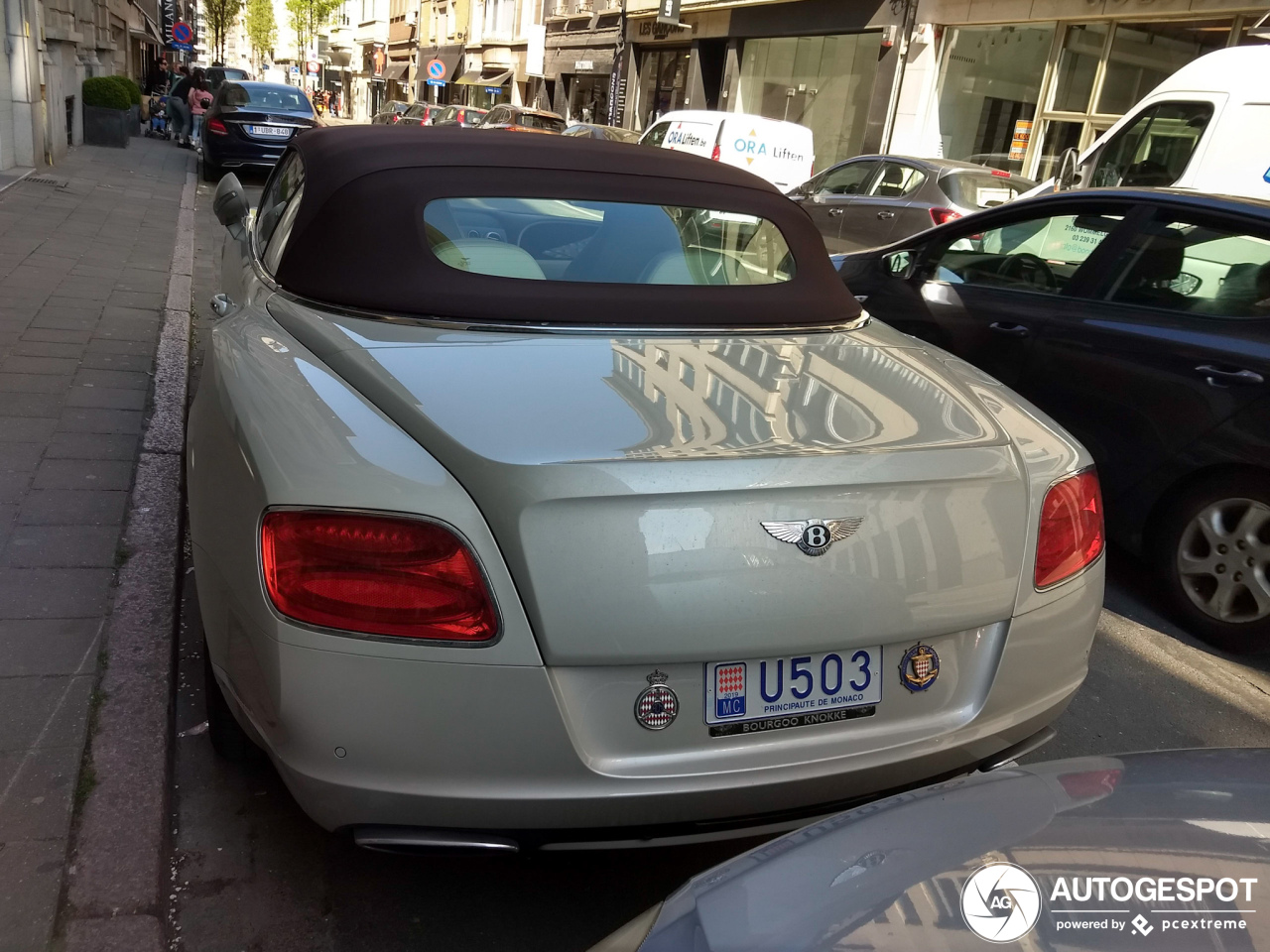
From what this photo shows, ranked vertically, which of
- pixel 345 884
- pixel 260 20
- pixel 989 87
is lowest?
pixel 345 884

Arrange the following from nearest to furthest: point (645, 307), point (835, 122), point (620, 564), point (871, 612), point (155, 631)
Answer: point (620, 564) → point (871, 612) → point (645, 307) → point (155, 631) → point (835, 122)

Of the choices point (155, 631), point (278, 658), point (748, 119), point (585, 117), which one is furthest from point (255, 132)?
point (585, 117)

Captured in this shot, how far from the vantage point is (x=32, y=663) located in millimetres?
2924

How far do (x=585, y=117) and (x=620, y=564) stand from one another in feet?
119

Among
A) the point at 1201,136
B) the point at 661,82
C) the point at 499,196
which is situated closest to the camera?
the point at 499,196

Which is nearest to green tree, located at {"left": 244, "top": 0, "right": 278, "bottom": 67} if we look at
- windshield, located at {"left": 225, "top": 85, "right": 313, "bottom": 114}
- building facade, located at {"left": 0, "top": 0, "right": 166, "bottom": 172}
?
building facade, located at {"left": 0, "top": 0, "right": 166, "bottom": 172}

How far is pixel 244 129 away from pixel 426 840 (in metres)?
16.2

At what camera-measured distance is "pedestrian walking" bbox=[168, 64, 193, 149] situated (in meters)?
22.4

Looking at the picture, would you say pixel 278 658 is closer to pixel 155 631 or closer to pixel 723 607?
pixel 723 607

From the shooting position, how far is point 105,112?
19.6 m

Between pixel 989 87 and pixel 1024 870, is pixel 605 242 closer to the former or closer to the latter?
pixel 1024 870

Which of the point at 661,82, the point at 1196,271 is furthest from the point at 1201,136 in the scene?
the point at 661,82

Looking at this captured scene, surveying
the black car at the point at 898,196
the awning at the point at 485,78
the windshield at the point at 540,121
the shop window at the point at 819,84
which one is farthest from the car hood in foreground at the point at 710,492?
the awning at the point at 485,78

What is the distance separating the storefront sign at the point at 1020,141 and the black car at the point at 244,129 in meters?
11.5
